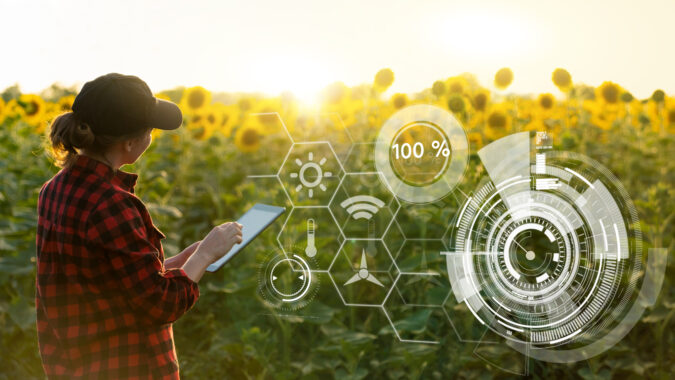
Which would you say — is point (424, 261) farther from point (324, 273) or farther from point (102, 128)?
point (102, 128)

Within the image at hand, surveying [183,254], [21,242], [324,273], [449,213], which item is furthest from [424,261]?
[21,242]

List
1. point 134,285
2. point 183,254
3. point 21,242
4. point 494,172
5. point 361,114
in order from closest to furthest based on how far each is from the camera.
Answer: point 134,285 < point 183,254 < point 494,172 < point 361,114 < point 21,242

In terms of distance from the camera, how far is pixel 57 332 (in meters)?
1.50

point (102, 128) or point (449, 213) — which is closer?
point (102, 128)

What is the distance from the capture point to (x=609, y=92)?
2.58 metres

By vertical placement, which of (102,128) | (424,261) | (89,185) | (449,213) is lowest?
(424,261)

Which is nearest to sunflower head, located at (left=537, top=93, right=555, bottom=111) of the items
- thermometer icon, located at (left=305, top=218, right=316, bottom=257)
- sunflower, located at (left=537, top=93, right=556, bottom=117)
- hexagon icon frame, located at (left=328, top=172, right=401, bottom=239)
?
sunflower, located at (left=537, top=93, right=556, bottom=117)

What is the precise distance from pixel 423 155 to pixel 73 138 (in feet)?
4.29

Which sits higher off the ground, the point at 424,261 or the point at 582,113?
the point at 582,113

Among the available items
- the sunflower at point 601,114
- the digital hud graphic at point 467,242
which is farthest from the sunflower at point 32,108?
the sunflower at point 601,114

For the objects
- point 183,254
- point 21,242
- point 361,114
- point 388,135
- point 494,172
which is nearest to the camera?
point 183,254

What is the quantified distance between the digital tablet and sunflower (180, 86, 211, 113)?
154 cm

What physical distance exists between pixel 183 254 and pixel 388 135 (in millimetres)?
1040

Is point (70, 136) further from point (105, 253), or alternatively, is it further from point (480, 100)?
point (480, 100)
